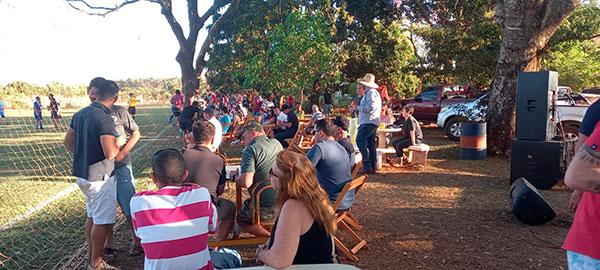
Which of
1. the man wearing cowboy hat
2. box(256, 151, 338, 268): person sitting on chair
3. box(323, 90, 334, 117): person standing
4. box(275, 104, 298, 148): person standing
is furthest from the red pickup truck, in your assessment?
box(256, 151, 338, 268): person sitting on chair

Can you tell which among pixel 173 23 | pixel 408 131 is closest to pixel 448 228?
pixel 408 131

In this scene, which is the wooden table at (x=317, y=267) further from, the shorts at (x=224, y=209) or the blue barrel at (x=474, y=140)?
the blue barrel at (x=474, y=140)

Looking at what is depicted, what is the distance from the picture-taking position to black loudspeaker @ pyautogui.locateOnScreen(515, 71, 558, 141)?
20.6ft

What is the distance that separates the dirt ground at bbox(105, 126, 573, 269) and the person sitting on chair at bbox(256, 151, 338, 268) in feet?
5.65

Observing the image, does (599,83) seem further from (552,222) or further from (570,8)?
(552,222)

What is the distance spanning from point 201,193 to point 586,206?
6.28 ft

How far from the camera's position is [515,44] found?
27.2ft

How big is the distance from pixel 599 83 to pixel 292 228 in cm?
2760

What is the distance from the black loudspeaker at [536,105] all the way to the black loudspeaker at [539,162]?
6.5 inches

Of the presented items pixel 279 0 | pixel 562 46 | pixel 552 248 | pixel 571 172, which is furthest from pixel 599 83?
pixel 571 172

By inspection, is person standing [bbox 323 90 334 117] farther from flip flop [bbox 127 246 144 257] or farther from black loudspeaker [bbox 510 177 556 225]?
flip flop [bbox 127 246 144 257]

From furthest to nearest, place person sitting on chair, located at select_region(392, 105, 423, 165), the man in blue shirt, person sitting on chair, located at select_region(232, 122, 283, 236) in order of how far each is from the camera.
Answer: person sitting on chair, located at select_region(392, 105, 423, 165)
the man in blue shirt
person sitting on chair, located at select_region(232, 122, 283, 236)

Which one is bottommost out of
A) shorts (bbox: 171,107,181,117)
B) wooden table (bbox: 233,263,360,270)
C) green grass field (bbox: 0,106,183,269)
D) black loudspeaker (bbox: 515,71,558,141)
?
green grass field (bbox: 0,106,183,269)

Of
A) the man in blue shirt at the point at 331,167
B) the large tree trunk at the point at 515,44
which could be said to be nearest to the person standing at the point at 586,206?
the man in blue shirt at the point at 331,167
